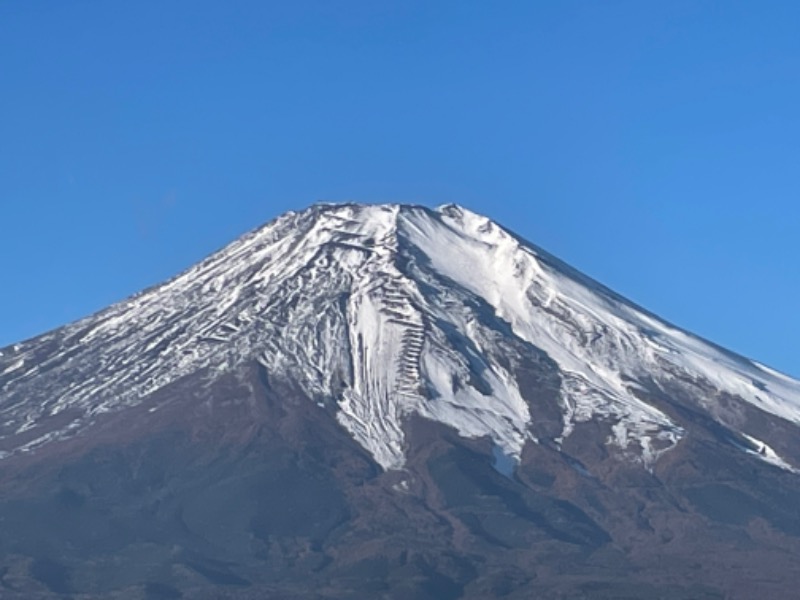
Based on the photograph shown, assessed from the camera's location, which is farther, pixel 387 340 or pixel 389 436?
pixel 387 340

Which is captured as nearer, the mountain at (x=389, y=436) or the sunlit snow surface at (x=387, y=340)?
the mountain at (x=389, y=436)

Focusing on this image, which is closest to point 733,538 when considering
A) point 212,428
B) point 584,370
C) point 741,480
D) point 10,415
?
point 741,480

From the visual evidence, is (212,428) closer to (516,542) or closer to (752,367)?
(516,542)

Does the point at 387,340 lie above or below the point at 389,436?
above

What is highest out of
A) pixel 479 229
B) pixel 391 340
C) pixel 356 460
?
pixel 479 229
